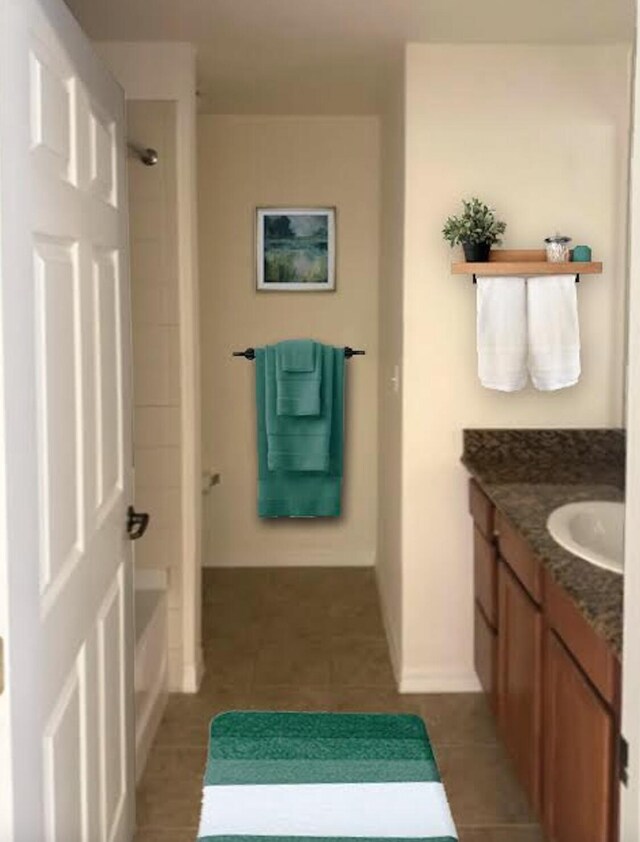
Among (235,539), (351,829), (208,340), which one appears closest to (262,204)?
(208,340)

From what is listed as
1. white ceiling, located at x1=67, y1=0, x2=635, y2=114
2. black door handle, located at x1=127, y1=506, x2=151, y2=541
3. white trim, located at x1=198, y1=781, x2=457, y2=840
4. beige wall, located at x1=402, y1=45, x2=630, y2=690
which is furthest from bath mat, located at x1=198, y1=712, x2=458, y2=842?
white ceiling, located at x1=67, y1=0, x2=635, y2=114

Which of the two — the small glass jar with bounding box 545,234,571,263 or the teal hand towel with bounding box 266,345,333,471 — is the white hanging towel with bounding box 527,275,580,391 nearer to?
the small glass jar with bounding box 545,234,571,263

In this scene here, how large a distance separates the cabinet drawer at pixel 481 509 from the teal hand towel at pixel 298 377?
1429 millimetres

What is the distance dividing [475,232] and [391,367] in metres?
0.95

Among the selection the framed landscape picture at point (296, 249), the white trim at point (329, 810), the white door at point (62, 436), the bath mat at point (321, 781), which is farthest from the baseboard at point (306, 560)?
the white trim at point (329, 810)

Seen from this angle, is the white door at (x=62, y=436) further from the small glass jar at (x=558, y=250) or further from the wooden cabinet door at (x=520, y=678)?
the small glass jar at (x=558, y=250)

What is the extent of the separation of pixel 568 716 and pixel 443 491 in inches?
54.4

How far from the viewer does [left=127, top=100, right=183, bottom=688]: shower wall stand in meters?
3.33

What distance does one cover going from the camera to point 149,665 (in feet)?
10.3

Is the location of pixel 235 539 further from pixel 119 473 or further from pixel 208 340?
pixel 119 473

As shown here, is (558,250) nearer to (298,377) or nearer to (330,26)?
(330,26)

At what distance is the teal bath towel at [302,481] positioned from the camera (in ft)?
15.6

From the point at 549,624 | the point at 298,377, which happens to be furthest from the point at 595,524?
the point at 298,377

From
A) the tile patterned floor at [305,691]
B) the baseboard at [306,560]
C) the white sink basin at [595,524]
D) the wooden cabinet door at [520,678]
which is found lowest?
the tile patterned floor at [305,691]
